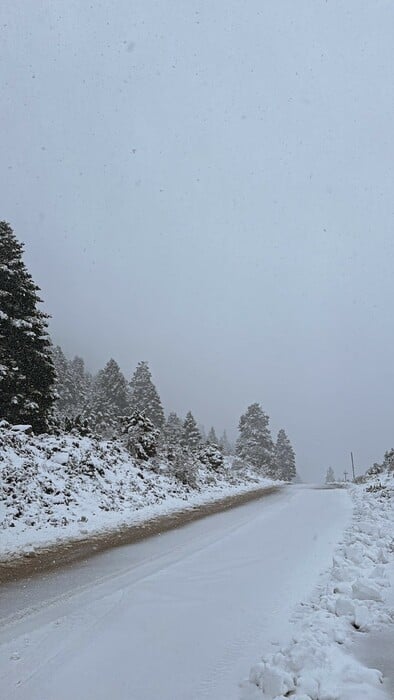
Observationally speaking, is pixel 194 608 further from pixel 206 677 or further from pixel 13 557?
pixel 13 557

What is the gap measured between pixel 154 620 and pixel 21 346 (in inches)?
643

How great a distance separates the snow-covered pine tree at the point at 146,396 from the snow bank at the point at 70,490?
103 ft

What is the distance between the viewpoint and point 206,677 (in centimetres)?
348

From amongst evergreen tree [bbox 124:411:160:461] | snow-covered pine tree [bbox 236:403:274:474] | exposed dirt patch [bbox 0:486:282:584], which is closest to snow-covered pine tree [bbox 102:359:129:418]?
snow-covered pine tree [bbox 236:403:274:474]

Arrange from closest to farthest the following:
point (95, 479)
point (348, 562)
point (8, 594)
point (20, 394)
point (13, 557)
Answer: point (8, 594) → point (348, 562) → point (13, 557) → point (95, 479) → point (20, 394)

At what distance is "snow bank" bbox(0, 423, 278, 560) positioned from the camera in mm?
9781

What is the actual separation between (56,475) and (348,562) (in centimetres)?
899

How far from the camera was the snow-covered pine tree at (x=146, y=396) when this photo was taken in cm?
5103

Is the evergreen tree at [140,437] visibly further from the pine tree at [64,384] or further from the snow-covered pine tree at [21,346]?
the pine tree at [64,384]

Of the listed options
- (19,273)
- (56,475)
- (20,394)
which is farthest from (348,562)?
(19,273)

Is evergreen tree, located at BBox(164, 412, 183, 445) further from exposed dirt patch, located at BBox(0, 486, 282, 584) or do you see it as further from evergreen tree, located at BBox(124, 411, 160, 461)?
exposed dirt patch, located at BBox(0, 486, 282, 584)

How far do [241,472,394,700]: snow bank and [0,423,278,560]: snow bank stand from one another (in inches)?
216

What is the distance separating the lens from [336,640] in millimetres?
4082

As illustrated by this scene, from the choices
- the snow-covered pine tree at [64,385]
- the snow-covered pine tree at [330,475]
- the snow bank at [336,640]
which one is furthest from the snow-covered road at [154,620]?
the snow-covered pine tree at [330,475]
